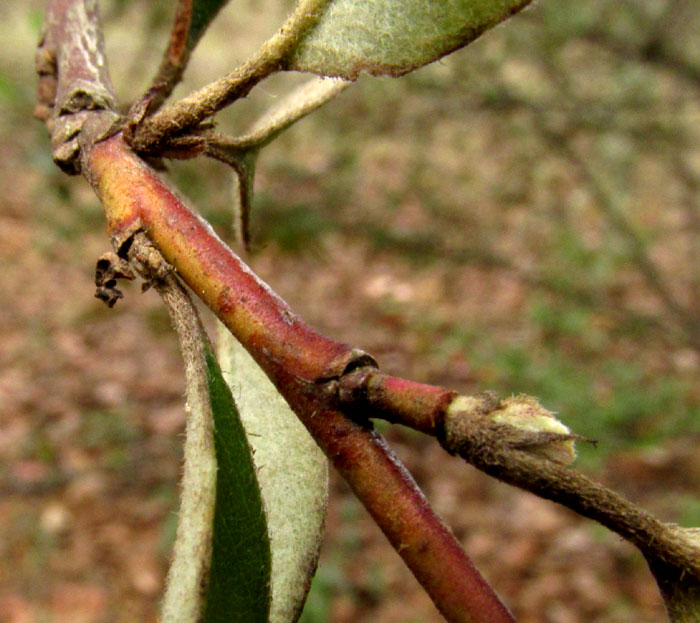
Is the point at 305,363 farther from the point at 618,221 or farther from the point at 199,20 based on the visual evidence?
the point at 618,221

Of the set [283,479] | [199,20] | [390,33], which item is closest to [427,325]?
[199,20]

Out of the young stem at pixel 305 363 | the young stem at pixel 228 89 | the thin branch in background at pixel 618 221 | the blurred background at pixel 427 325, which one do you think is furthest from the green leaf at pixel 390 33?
the thin branch in background at pixel 618 221

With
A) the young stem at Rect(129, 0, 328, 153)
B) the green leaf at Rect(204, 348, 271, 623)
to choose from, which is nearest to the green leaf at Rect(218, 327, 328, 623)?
the green leaf at Rect(204, 348, 271, 623)

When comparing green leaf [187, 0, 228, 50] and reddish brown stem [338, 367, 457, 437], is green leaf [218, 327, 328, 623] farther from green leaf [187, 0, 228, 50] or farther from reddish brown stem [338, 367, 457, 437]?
green leaf [187, 0, 228, 50]

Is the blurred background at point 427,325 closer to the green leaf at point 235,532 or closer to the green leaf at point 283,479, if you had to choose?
the green leaf at point 283,479

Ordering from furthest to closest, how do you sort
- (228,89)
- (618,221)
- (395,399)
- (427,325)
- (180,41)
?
(427,325) → (618,221) → (180,41) → (228,89) → (395,399)
